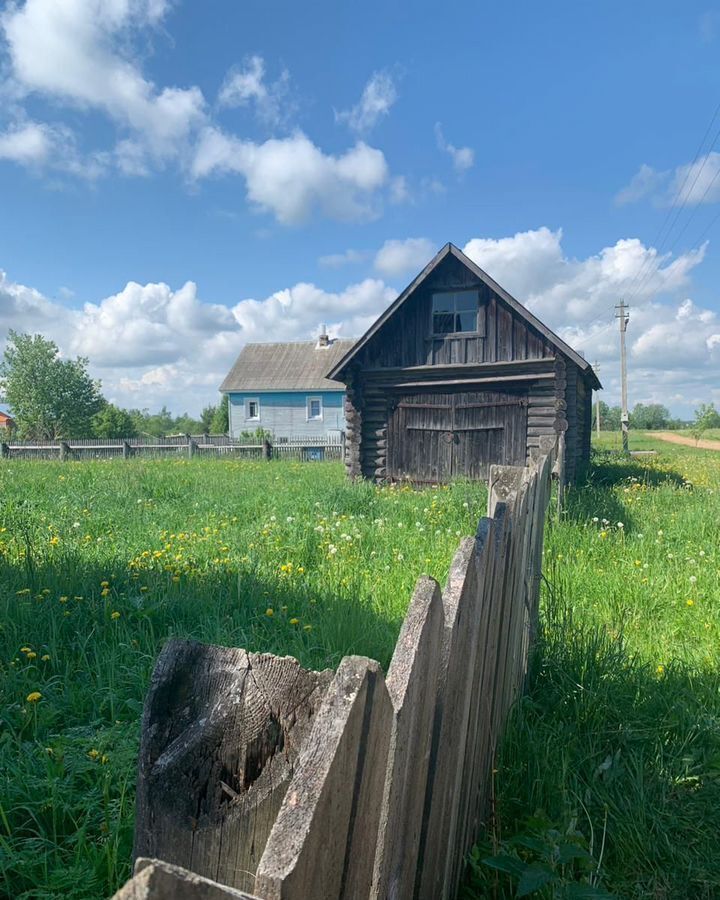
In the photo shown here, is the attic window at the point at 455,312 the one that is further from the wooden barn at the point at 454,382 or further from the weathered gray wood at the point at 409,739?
the weathered gray wood at the point at 409,739

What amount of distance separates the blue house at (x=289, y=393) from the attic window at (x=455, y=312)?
23.3 m

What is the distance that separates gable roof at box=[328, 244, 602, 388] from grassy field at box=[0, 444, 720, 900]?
5.14 m

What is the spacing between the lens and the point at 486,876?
1.98m

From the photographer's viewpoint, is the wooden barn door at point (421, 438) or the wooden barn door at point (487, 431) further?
the wooden barn door at point (421, 438)

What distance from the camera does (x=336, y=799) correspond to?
2.85 ft

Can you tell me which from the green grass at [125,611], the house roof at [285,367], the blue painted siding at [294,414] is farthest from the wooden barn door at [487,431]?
the blue painted siding at [294,414]

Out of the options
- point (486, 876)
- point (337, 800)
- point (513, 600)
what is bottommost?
point (486, 876)

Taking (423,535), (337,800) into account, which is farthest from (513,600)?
(423,535)

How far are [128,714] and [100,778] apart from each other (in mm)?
584

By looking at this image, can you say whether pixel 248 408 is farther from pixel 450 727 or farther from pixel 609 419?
pixel 609 419

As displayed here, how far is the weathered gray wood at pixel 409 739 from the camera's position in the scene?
110 centimetres

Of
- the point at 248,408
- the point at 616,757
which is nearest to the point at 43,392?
the point at 248,408

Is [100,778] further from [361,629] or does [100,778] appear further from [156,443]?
[156,443]

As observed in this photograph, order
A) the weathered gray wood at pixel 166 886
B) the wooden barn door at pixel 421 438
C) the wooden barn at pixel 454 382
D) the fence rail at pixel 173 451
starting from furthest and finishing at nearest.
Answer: the fence rail at pixel 173 451 < the wooden barn door at pixel 421 438 < the wooden barn at pixel 454 382 < the weathered gray wood at pixel 166 886
